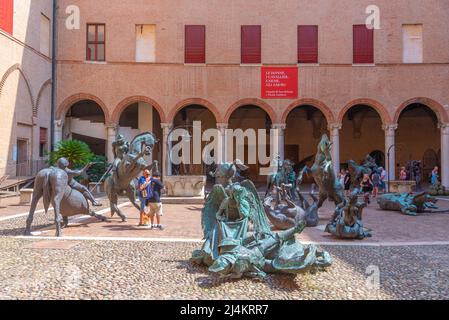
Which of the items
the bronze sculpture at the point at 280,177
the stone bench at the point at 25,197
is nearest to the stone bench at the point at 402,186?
the bronze sculpture at the point at 280,177

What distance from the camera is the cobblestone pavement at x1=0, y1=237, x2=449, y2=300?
4.65 m

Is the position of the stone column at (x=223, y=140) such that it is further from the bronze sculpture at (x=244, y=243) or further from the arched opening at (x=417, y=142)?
the bronze sculpture at (x=244, y=243)

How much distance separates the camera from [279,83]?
21.3 m

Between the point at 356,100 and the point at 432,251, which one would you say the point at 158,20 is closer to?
the point at 356,100

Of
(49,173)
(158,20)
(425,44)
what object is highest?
(158,20)

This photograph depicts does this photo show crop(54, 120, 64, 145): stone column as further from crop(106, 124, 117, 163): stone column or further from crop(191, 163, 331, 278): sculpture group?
crop(191, 163, 331, 278): sculpture group

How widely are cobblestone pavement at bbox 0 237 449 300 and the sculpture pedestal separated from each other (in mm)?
8274

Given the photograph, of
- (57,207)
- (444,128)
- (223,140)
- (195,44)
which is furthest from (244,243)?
Answer: (444,128)

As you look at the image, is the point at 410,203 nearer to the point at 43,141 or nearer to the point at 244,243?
the point at 244,243

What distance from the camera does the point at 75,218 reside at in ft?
35.0

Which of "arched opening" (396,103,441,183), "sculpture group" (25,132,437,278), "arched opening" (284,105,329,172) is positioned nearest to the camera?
"sculpture group" (25,132,437,278)

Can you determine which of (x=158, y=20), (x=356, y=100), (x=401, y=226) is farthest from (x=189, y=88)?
(x=401, y=226)

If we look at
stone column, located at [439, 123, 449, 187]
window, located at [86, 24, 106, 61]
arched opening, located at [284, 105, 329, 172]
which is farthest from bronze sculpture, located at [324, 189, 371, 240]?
arched opening, located at [284, 105, 329, 172]
